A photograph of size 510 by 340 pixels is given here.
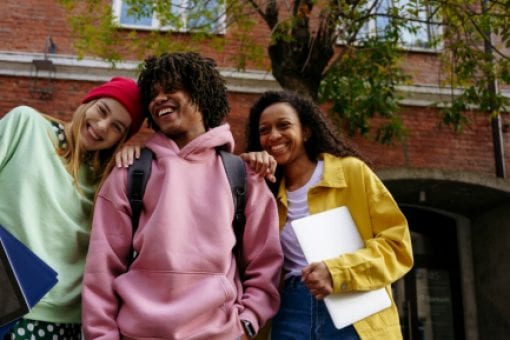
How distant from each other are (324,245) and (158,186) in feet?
2.59

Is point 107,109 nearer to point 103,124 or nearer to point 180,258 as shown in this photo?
point 103,124

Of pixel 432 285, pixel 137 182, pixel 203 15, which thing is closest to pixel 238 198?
pixel 137 182

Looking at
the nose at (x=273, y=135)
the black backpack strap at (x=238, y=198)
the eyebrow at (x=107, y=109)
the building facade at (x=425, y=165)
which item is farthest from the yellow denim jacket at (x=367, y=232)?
the building facade at (x=425, y=165)

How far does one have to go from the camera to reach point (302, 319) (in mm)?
2277

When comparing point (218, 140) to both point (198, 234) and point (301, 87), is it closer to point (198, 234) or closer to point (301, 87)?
point (198, 234)

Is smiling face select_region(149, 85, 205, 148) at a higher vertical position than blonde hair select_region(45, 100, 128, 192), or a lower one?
higher

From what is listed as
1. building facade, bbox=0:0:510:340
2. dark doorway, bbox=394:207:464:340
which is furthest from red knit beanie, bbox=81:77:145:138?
dark doorway, bbox=394:207:464:340

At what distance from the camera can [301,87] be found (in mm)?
5496

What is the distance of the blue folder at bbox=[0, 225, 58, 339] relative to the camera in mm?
1729

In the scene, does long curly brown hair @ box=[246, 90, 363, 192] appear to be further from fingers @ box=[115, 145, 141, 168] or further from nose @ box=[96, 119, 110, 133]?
nose @ box=[96, 119, 110, 133]

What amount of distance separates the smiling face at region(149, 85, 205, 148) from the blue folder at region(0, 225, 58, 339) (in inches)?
31.3

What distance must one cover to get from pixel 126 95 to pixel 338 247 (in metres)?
1.25

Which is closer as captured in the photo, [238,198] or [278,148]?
[238,198]

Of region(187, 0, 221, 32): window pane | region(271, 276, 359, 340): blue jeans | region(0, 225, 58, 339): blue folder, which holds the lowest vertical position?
region(271, 276, 359, 340): blue jeans
